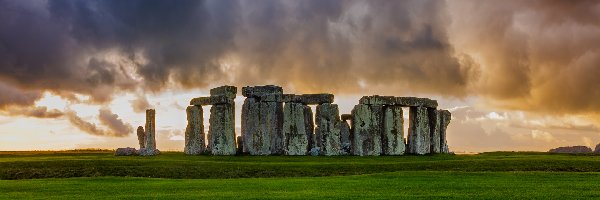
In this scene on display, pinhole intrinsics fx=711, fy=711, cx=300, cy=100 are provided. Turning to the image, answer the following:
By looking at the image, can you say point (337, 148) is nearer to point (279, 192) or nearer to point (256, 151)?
point (256, 151)

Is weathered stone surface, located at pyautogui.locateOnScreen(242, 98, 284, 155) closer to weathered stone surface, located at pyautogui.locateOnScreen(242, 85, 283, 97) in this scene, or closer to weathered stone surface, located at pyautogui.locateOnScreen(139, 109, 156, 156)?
weathered stone surface, located at pyautogui.locateOnScreen(242, 85, 283, 97)

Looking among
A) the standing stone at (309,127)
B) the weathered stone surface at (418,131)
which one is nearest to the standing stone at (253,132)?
the standing stone at (309,127)

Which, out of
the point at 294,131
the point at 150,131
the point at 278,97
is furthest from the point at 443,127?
the point at 150,131

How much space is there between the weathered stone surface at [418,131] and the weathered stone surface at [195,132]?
1488cm

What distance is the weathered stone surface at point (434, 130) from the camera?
52406 millimetres

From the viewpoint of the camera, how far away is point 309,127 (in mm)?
50688

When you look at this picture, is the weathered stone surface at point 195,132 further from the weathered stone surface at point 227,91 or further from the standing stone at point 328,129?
the standing stone at point 328,129

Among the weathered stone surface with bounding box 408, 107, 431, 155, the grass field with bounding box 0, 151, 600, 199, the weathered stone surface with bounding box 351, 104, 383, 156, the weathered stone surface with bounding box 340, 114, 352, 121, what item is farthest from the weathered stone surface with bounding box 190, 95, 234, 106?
the weathered stone surface with bounding box 408, 107, 431, 155

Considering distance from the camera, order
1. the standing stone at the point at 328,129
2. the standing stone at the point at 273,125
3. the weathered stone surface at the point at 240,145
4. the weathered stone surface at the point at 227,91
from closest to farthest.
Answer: the standing stone at the point at 328,129 → the standing stone at the point at 273,125 → the weathered stone surface at the point at 227,91 → the weathered stone surface at the point at 240,145

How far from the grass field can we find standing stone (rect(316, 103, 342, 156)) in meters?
5.64

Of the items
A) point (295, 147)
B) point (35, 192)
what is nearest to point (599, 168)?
point (295, 147)

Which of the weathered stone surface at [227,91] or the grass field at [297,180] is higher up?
the weathered stone surface at [227,91]

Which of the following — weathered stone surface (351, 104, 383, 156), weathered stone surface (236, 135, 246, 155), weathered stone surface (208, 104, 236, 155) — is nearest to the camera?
weathered stone surface (208, 104, 236, 155)

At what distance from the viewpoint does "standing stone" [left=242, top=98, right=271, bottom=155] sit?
161 ft
